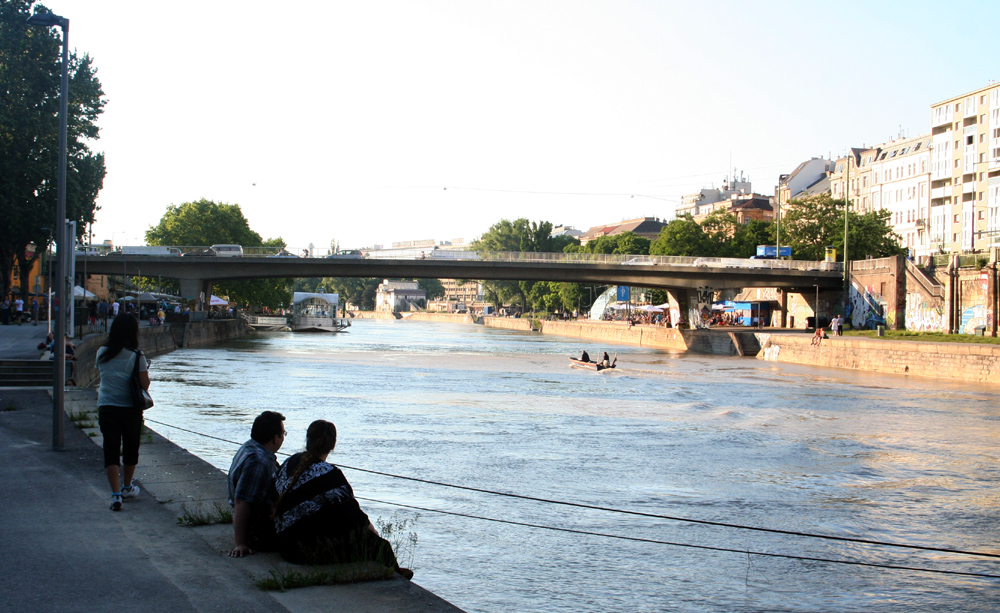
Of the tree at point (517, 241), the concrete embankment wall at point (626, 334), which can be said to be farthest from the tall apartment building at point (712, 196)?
the concrete embankment wall at point (626, 334)

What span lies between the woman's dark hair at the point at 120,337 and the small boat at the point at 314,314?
92880 mm

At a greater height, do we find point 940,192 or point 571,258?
point 940,192

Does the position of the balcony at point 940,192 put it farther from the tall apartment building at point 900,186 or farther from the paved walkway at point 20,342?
the paved walkway at point 20,342

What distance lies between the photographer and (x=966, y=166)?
85.1 metres

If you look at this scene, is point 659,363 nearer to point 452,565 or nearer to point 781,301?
point 781,301

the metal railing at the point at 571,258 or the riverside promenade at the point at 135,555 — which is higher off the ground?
the metal railing at the point at 571,258

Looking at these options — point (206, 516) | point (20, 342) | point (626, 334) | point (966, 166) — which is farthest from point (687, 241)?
point (206, 516)

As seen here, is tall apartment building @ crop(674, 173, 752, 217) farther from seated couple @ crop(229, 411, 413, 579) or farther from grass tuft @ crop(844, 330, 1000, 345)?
seated couple @ crop(229, 411, 413, 579)

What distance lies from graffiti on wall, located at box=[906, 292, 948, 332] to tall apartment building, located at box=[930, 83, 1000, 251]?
3214 centimetres

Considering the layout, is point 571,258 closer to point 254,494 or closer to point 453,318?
point 254,494

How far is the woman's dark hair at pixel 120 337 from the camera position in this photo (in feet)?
26.0

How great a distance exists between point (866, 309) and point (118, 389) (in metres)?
56.9

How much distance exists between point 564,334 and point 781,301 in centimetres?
3076

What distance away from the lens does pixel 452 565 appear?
30.6 feet
